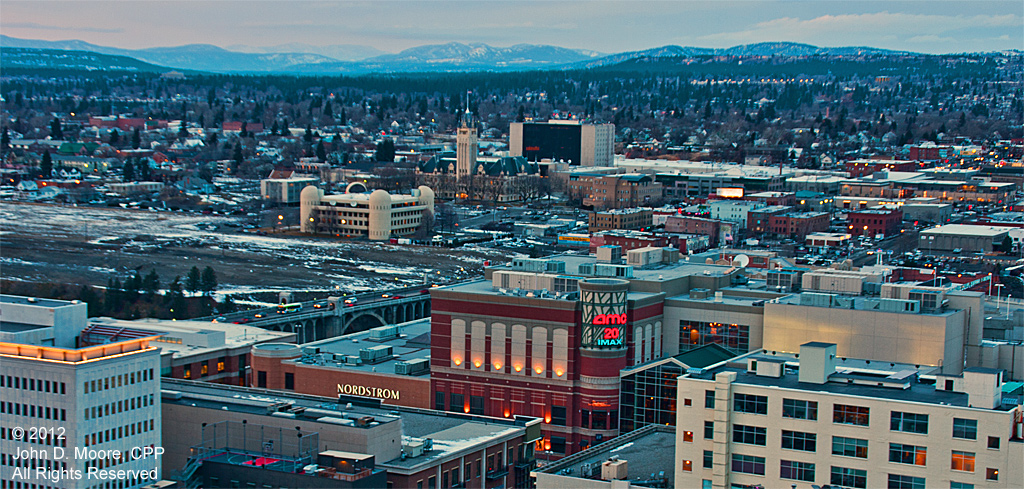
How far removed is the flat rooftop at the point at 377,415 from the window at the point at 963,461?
43.3 ft

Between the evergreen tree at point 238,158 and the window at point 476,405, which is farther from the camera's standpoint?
the evergreen tree at point 238,158

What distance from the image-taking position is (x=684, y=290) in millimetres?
52094

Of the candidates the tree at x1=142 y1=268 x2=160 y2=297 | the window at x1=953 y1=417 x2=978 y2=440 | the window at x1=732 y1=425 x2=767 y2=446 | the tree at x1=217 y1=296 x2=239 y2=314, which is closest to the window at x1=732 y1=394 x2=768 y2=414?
the window at x1=732 y1=425 x2=767 y2=446

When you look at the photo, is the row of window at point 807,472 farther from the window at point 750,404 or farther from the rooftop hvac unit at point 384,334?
the rooftop hvac unit at point 384,334

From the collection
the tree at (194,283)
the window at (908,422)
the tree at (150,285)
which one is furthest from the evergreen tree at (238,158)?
the window at (908,422)

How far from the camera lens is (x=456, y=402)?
163ft

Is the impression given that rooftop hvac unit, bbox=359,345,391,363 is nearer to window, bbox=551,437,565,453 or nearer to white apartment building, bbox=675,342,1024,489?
window, bbox=551,437,565,453

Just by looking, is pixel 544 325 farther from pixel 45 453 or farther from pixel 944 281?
pixel 944 281

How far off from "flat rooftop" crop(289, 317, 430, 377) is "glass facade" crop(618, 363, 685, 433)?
8.45 meters

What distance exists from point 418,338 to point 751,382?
89.7 ft

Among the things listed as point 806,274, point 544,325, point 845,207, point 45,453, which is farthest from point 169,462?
point 845,207

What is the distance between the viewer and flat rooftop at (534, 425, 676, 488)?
33.6 m

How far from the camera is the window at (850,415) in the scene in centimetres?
3089

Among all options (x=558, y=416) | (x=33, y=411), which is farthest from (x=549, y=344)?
(x=33, y=411)
